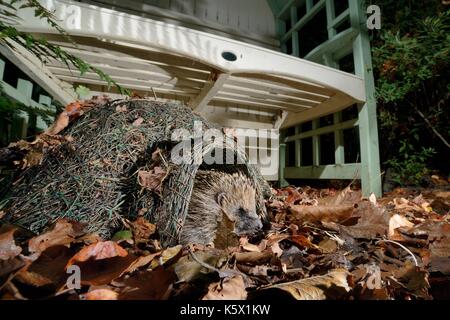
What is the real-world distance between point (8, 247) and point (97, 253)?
33 cm

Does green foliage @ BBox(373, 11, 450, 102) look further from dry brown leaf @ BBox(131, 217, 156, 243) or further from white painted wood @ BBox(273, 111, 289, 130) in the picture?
dry brown leaf @ BBox(131, 217, 156, 243)

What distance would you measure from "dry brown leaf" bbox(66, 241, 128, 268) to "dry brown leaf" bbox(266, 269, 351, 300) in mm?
569

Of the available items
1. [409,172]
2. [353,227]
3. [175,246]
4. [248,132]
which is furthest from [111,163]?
[409,172]

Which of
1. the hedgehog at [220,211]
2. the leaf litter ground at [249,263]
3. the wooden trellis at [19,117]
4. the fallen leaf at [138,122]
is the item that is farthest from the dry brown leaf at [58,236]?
the wooden trellis at [19,117]

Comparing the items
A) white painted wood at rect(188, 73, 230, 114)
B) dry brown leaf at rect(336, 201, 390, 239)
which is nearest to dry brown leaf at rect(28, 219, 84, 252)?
dry brown leaf at rect(336, 201, 390, 239)

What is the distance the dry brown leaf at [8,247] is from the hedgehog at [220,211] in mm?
627

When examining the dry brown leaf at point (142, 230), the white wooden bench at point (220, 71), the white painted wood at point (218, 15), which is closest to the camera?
the dry brown leaf at point (142, 230)

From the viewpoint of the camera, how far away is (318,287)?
76cm

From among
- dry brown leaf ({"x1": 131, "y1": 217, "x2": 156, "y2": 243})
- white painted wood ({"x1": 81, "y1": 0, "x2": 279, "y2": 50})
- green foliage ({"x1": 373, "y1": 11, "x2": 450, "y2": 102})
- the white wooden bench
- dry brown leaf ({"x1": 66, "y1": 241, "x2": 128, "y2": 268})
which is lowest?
dry brown leaf ({"x1": 66, "y1": 241, "x2": 128, "y2": 268})

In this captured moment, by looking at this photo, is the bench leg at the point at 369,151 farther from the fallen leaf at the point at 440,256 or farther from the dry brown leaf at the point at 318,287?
the dry brown leaf at the point at 318,287

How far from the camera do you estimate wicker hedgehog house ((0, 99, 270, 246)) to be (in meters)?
1.13

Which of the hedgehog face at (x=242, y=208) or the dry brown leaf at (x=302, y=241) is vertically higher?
the hedgehog face at (x=242, y=208)

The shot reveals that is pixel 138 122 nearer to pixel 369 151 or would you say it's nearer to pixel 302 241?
pixel 302 241

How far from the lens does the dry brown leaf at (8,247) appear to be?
2.85 ft
